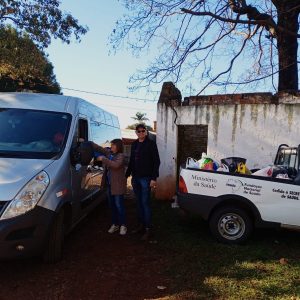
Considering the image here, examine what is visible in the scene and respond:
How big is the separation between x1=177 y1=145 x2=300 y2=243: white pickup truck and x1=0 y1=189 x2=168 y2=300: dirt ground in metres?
1.00

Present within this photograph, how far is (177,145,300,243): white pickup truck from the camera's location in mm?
6145

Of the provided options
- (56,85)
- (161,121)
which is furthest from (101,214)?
(56,85)

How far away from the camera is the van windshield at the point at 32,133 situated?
536cm

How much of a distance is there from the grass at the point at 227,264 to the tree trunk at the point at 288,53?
20.1 feet

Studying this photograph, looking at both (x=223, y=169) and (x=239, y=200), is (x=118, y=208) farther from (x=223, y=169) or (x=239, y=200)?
(x=239, y=200)

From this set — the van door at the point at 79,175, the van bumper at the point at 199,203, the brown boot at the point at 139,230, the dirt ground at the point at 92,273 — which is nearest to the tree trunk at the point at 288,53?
the van bumper at the point at 199,203

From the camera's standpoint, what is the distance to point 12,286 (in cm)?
463

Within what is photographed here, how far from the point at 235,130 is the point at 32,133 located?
17.2ft

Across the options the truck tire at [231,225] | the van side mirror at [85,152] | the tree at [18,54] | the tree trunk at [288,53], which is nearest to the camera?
the van side mirror at [85,152]

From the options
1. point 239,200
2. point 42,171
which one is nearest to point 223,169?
point 239,200

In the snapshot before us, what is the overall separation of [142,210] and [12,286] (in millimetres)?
2762

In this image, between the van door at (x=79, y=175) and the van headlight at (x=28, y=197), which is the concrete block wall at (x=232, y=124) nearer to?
the van door at (x=79, y=175)

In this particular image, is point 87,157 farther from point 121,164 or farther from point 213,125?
point 213,125

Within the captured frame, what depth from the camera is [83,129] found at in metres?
6.63
